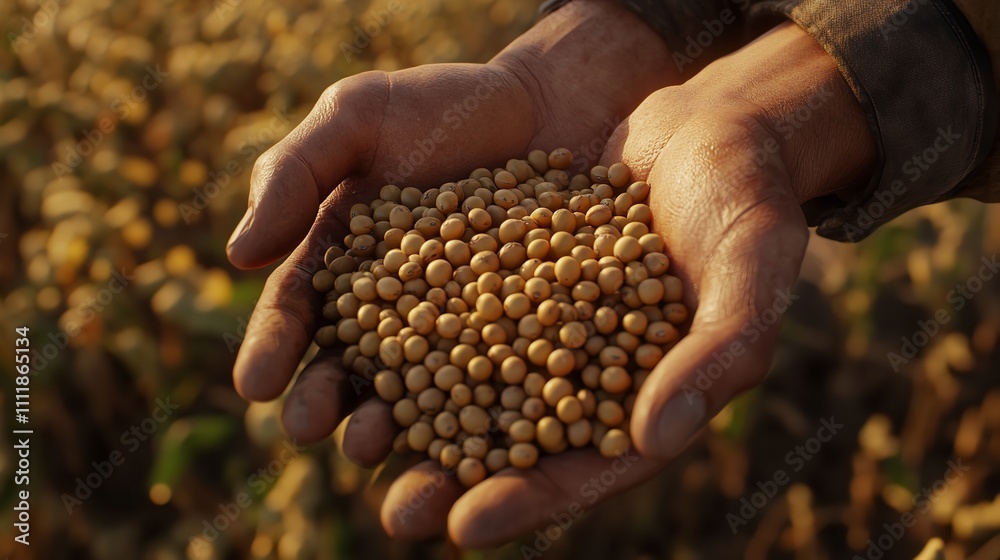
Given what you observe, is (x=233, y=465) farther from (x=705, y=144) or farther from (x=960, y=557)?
(x=960, y=557)

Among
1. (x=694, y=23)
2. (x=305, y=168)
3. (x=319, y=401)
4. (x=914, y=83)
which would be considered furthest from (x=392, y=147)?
(x=914, y=83)

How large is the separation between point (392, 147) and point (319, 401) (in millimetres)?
715

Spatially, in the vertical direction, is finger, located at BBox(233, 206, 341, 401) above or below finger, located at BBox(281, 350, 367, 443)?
above

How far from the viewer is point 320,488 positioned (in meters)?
2.40

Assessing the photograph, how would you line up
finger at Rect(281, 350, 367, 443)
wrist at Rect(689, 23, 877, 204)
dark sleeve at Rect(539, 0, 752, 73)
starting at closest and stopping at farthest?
finger at Rect(281, 350, 367, 443), wrist at Rect(689, 23, 877, 204), dark sleeve at Rect(539, 0, 752, 73)

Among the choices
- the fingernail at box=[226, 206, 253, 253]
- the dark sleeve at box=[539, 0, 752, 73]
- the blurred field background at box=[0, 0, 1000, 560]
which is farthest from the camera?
the blurred field background at box=[0, 0, 1000, 560]

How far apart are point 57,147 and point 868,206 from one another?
9.58ft

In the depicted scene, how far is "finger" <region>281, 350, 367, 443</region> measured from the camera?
1.52 meters

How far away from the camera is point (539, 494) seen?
1.42 m

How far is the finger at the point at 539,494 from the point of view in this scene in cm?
136

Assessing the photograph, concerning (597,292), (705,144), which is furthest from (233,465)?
(705,144)

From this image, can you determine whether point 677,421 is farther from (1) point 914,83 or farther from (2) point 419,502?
(1) point 914,83

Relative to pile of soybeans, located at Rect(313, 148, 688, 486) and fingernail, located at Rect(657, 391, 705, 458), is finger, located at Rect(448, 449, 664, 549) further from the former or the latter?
fingernail, located at Rect(657, 391, 705, 458)

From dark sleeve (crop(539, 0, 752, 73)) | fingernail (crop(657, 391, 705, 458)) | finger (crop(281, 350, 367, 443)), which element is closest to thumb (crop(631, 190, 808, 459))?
fingernail (crop(657, 391, 705, 458))
